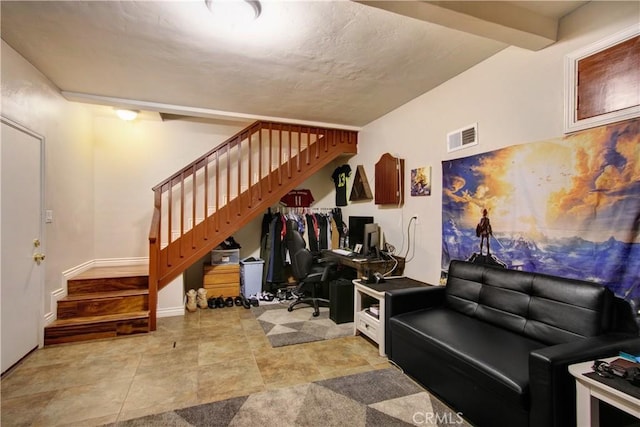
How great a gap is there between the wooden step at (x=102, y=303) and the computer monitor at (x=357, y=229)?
2.80m

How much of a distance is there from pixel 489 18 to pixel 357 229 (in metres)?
3.00

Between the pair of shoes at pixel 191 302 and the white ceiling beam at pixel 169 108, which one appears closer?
the white ceiling beam at pixel 169 108

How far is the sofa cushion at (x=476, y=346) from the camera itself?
155 cm

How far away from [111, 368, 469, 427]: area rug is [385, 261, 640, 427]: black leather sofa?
15 cm

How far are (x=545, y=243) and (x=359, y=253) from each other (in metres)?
2.22

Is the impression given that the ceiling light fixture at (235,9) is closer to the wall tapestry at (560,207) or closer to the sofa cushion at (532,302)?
the wall tapestry at (560,207)

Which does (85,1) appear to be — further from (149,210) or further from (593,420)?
(593,420)

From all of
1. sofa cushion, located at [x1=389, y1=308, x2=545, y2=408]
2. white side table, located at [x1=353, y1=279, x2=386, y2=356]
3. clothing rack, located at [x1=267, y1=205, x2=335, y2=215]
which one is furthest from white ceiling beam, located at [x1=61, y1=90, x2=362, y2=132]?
sofa cushion, located at [x1=389, y1=308, x2=545, y2=408]

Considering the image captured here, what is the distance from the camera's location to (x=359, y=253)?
404 cm

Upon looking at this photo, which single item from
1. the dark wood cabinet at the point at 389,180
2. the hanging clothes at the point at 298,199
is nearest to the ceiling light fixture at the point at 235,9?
the dark wood cabinet at the point at 389,180

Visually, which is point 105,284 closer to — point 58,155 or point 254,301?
point 58,155

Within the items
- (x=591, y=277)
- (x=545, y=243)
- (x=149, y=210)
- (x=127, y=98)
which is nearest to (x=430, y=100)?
(x=545, y=243)

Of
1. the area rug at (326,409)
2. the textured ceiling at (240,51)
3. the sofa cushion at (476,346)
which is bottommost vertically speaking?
the area rug at (326,409)

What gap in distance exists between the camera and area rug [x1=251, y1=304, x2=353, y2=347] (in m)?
3.12
